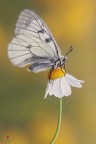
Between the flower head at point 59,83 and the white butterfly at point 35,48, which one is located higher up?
the white butterfly at point 35,48

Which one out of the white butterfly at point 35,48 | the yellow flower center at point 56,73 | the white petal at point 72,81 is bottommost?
the white petal at point 72,81

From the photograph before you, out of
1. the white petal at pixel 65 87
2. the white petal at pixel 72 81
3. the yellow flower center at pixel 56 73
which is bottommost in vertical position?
the white petal at pixel 65 87

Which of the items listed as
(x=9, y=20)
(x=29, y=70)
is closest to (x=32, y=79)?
(x=29, y=70)

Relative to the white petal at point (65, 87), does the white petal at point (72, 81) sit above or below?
above
